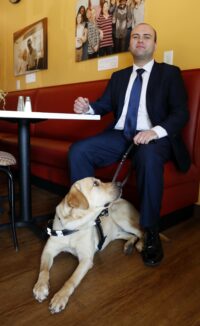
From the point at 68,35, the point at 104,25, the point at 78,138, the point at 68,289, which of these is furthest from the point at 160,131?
the point at 68,35

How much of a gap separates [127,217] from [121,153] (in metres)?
0.45

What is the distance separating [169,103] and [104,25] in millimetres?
1532

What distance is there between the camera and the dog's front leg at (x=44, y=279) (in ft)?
3.78

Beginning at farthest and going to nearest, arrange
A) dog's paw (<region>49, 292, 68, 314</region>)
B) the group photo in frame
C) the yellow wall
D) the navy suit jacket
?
1. the group photo in frame
2. the yellow wall
3. the navy suit jacket
4. dog's paw (<region>49, 292, 68, 314</region>)

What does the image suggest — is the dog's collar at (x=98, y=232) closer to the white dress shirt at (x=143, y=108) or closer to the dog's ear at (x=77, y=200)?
the dog's ear at (x=77, y=200)

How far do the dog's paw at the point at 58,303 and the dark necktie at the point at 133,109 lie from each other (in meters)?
1.16

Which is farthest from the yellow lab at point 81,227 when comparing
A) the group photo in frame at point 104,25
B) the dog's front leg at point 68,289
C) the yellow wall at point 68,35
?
the group photo in frame at point 104,25

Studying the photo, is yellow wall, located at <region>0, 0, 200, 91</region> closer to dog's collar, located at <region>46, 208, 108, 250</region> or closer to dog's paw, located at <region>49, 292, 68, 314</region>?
dog's collar, located at <region>46, 208, 108, 250</region>

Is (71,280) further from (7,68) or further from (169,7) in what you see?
(7,68)

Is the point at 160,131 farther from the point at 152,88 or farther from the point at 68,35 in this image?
the point at 68,35

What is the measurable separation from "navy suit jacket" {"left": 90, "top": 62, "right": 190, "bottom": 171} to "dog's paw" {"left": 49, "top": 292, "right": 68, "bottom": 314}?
1.07m

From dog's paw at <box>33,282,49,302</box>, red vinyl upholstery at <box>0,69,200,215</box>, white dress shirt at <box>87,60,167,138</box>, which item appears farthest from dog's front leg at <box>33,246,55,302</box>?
white dress shirt at <box>87,60,167,138</box>

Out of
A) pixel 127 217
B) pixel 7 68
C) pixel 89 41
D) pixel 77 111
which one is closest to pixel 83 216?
pixel 127 217

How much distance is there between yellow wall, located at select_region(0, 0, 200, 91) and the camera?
224 centimetres
